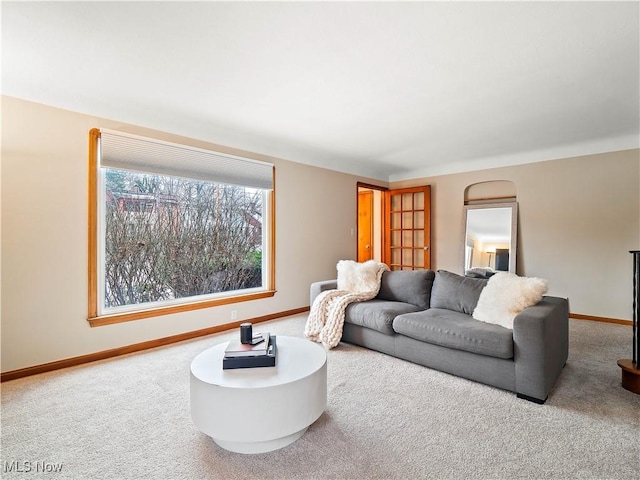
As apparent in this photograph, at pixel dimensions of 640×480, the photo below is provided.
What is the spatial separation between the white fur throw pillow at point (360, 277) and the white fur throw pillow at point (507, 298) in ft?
3.85

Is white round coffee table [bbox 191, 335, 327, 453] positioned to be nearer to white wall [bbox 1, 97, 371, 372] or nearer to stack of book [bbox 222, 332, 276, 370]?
stack of book [bbox 222, 332, 276, 370]

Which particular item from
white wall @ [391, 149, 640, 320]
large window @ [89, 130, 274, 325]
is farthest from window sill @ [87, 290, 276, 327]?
white wall @ [391, 149, 640, 320]

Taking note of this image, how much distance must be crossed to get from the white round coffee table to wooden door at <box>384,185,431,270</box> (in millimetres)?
4702

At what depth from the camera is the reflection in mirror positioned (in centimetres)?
511

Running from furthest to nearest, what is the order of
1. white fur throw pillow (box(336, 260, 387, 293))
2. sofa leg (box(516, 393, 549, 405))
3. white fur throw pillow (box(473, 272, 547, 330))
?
white fur throw pillow (box(336, 260, 387, 293)) → white fur throw pillow (box(473, 272, 547, 330)) → sofa leg (box(516, 393, 549, 405))

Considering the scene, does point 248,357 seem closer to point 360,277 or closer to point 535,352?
point 535,352

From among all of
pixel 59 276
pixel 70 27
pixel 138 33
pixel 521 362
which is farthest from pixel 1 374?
pixel 521 362

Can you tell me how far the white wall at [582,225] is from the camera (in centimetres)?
423

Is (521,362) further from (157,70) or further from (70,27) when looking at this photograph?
(70,27)

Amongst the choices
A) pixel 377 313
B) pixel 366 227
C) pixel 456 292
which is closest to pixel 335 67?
pixel 377 313

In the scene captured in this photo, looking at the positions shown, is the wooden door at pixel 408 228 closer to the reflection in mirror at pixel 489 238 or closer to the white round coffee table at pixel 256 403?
the reflection in mirror at pixel 489 238

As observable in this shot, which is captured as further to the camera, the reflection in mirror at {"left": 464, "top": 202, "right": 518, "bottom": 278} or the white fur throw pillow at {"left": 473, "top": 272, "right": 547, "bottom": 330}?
the reflection in mirror at {"left": 464, "top": 202, "right": 518, "bottom": 278}

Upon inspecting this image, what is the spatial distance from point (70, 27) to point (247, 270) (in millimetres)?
3019

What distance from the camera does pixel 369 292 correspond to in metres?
3.70
